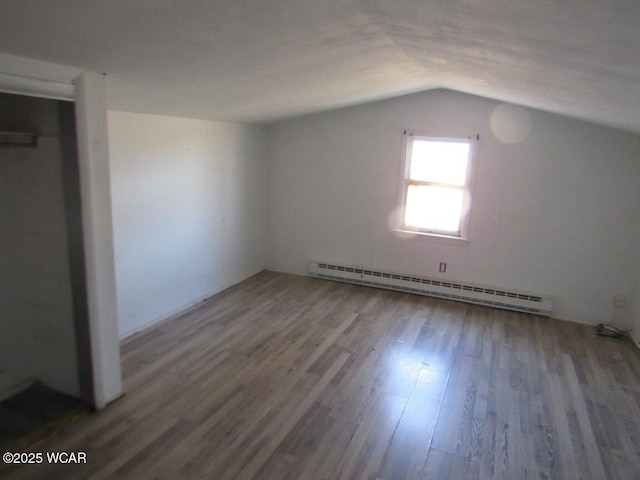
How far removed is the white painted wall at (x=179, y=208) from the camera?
358 centimetres

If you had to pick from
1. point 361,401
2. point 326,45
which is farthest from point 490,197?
point 326,45

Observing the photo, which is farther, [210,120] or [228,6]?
[210,120]

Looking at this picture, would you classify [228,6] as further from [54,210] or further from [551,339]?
[551,339]

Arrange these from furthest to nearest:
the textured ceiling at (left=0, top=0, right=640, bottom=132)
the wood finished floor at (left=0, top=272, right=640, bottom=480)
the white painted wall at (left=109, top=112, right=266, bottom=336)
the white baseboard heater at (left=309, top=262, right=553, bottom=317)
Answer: the white baseboard heater at (left=309, top=262, right=553, bottom=317) → the white painted wall at (left=109, top=112, right=266, bottom=336) → the wood finished floor at (left=0, top=272, right=640, bottom=480) → the textured ceiling at (left=0, top=0, right=640, bottom=132)

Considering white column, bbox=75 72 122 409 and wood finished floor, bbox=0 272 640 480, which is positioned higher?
white column, bbox=75 72 122 409

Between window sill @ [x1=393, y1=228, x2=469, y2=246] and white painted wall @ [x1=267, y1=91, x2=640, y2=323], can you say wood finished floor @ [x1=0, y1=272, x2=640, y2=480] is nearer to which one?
white painted wall @ [x1=267, y1=91, x2=640, y2=323]

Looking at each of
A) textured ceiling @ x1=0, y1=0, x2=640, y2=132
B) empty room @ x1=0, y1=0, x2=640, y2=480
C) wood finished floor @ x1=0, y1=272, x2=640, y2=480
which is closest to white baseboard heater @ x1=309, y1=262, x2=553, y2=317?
empty room @ x1=0, y1=0, x2=640, y2=480

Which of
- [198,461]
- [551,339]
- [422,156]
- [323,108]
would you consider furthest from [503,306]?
[198,461]

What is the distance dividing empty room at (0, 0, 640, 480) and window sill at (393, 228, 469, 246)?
2cm

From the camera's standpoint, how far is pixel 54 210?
8.68ft

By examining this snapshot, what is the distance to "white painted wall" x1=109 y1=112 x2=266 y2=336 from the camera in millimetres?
3576

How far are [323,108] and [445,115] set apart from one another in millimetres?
1352

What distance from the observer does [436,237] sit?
4.95m

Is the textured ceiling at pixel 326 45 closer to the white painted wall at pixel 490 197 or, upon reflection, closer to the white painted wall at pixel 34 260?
the white painted wall at pixel 34 260
